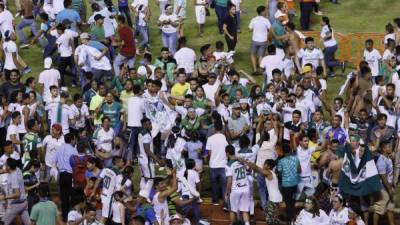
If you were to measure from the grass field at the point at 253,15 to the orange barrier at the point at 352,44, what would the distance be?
1101 mm

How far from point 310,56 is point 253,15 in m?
7.25

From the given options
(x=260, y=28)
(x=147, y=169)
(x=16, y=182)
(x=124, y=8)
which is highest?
(x=124, y=8)

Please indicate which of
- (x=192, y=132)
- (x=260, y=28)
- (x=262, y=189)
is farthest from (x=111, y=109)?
(x=260, y=28)

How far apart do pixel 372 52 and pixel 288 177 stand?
19.8 ft

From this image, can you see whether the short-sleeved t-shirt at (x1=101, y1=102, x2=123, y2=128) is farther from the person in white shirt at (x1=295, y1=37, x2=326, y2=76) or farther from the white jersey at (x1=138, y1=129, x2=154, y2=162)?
the person in white shirt at (x1=295, y1=37, x2=326, y2=76)

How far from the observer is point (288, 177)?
20.9 meters

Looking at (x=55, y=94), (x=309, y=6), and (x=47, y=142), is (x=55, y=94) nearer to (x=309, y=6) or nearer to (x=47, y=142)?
(x=47, y=142)

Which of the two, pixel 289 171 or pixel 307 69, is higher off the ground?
pixel 307 69

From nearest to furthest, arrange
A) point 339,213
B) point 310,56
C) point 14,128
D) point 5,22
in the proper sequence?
point 339,213
point 14,128
point 310,56
point 5,22

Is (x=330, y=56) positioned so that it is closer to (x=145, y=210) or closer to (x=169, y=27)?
(x=169, y=27)

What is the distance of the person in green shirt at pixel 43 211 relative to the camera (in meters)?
19.7


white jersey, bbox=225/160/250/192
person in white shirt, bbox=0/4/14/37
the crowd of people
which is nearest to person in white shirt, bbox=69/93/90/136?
the crowd of people

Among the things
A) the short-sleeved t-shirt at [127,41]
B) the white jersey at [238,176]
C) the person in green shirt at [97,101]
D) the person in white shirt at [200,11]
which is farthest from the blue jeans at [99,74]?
the white jersey at [238,176]

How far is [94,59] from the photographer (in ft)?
84.4
